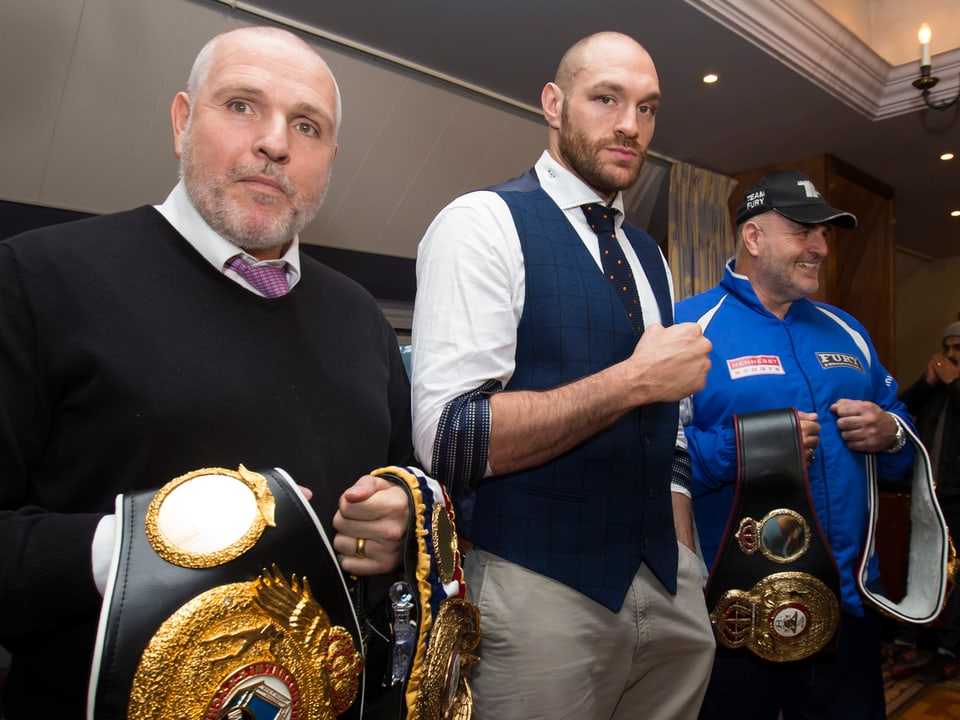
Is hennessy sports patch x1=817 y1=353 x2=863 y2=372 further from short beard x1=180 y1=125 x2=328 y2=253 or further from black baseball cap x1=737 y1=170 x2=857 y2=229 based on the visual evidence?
short beard x1=180 y1=125 x2=328 y2=253

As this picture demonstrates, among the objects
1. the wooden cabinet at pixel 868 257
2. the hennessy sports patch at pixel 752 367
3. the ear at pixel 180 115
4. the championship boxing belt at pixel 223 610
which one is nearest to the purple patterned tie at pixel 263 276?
the ear at pixel 180 115

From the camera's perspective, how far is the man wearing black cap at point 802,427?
1.47 metres

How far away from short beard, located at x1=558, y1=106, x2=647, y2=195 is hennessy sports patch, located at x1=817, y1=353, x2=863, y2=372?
0.72 meters

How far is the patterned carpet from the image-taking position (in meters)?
2.86

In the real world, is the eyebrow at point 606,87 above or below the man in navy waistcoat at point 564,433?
above

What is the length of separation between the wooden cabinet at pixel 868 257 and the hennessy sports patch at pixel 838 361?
3341 mm

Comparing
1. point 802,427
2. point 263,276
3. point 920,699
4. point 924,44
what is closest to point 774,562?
point 802,427

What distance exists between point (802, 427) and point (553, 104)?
2.54 feet

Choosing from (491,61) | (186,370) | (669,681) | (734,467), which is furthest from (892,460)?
(491,61)

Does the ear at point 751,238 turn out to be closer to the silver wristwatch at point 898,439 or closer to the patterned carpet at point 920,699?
the silver wristwatch at point 898,439

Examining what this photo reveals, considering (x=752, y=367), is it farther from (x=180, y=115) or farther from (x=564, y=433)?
(x=180, y=115)

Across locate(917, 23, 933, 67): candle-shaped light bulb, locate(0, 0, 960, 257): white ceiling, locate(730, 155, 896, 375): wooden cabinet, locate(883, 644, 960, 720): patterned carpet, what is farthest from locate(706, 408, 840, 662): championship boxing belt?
locate(730, 155, 896, 375): wooden cabinet

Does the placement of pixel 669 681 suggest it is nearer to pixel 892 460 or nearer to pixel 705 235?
pixel 892 460

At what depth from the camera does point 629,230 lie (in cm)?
130
